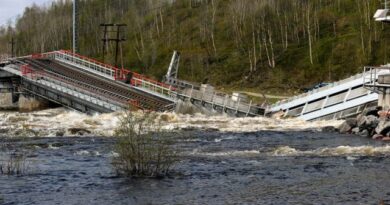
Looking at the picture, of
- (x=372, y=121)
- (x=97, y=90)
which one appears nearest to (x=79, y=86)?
(x=97, y=90)

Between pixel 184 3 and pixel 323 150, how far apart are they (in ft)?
445

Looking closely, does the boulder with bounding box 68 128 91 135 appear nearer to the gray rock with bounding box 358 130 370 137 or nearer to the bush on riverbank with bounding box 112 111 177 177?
the gray rock with bounding box 358 130 370 137

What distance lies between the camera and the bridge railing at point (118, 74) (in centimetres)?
6469

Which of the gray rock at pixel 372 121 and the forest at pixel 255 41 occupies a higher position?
the forest at pixel 255 41

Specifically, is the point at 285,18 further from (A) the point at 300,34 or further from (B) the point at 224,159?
(B) the point at 224,159

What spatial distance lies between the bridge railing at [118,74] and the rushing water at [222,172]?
20.7 meters

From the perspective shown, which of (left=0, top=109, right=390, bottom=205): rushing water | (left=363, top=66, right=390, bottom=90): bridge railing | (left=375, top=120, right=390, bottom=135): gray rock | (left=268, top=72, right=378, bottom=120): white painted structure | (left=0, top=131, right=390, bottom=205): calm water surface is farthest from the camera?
(left=268, top=72, right=378, bottom=120): white painted structure

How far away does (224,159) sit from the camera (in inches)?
1169

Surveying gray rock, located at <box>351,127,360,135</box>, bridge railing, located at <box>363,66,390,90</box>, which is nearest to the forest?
bridge railing, located at <box>363,66,390,90</box>

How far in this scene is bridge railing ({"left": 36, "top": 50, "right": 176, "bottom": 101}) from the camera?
64.7 meters

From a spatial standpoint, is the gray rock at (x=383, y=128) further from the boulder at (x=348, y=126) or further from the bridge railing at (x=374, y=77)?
the bridge railing at (x=374, y=77)

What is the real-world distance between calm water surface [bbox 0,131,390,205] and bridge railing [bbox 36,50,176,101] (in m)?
27.5

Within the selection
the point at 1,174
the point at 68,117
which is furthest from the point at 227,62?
the point at 1,174

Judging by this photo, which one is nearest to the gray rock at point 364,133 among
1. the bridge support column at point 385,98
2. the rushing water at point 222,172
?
the rushing water at point 222,172
